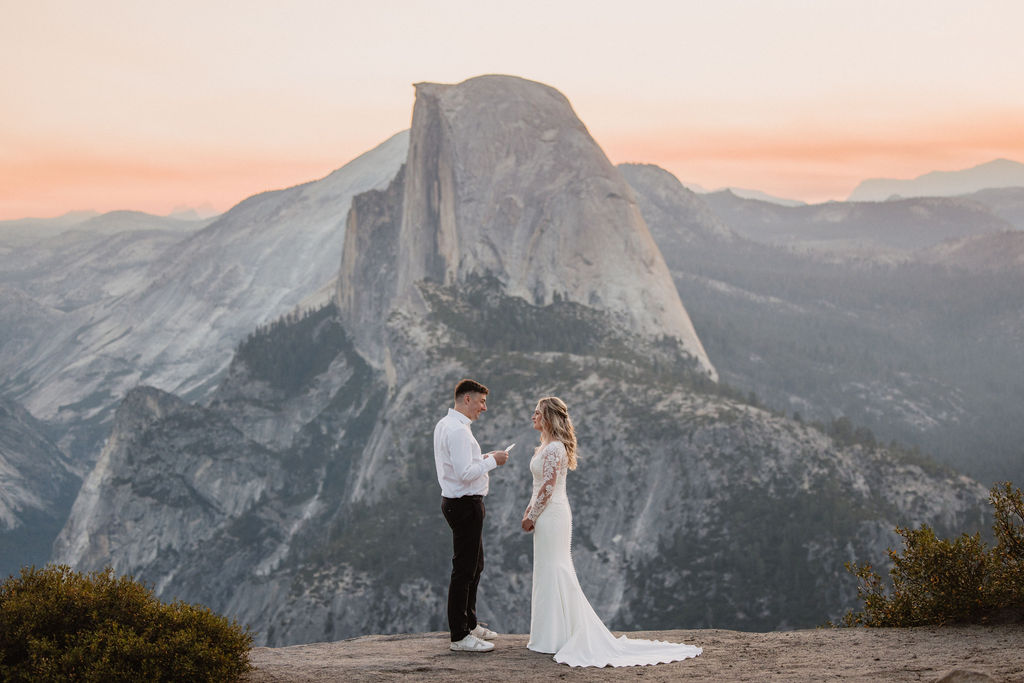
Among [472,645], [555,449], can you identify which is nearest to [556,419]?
[555,449]

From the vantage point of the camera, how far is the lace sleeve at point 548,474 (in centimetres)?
1647

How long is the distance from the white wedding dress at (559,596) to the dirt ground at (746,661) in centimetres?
34

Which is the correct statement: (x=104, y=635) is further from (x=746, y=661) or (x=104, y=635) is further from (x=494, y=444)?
(x=494, y=444)

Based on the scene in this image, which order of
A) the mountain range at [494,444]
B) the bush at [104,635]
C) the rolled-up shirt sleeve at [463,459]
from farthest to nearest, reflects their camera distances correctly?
1. the mountain range at [494,444]
2. the rolled-up shirt sleeve at [463,459]
3. the bush at [104,635]

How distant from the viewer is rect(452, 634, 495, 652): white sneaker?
1717 cm

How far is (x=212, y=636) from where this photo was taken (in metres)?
14.7

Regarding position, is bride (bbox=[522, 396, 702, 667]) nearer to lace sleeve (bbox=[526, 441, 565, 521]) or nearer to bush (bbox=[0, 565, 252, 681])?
lace sleeve (bbox=[526, 441, 565, 521])

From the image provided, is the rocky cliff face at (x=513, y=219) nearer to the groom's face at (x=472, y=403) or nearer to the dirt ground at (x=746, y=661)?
the dirt ground at (x=746, y=661)

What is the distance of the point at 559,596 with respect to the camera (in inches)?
664

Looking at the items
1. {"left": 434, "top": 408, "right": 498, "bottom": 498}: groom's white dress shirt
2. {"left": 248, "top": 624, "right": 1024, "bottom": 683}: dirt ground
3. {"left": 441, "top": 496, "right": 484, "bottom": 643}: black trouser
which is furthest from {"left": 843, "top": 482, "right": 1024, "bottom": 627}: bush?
{"left": 434, "top": 408, "right": 498, "bottom": 498}: groom's white dress shirt

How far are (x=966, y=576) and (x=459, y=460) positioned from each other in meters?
9.13

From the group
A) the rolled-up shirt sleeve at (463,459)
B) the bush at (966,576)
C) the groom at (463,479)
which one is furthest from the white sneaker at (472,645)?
the bush at (966,576)

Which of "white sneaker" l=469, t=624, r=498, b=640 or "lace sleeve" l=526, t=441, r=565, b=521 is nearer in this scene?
"lace sleeve" l=526, t=441, r=565, b=521

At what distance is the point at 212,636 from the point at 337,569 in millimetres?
83150
